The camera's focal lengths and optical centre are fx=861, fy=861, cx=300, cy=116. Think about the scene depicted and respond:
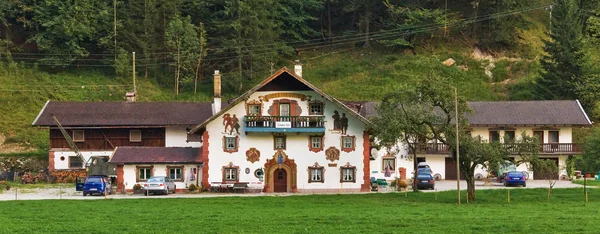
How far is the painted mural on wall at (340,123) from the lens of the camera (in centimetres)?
5794

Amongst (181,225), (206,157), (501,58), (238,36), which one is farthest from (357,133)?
(501,58)

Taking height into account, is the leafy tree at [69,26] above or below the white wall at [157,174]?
above

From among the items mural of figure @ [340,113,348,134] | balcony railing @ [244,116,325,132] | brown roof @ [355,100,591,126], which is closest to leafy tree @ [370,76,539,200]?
balcony railing @ [244,116,325,132]

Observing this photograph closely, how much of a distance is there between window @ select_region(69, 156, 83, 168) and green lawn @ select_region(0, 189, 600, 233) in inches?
865

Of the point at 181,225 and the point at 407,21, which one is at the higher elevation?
the point at 407,21

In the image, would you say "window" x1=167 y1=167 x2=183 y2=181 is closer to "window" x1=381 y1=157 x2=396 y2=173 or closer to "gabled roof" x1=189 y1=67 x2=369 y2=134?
"gabled roof" x1=189 y1=67 x2=369 y2=134

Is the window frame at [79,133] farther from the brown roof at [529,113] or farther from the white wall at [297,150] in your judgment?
the brown roof at [529,113]

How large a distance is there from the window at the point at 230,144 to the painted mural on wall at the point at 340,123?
6.67 m

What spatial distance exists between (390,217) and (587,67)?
49814 mm

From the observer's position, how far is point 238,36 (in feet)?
296

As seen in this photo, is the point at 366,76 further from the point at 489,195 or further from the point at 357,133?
the point at 489,195

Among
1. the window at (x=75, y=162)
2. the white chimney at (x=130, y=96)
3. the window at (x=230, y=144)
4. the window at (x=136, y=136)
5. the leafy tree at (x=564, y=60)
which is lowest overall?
the window at (x=75, y=162)

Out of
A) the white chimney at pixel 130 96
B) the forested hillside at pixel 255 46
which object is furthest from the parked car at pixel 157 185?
the forested hillside at pixel 255 46

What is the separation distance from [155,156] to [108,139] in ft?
38.7
